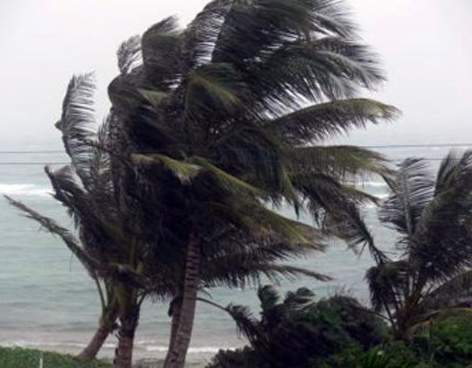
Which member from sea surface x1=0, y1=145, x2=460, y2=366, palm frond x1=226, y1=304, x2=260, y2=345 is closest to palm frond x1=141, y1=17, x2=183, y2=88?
sea surface x1=0, y1=145, x2=460, y2=366

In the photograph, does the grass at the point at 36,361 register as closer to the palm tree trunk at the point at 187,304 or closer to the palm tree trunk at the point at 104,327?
the palm tree trunk at the point at 104,327

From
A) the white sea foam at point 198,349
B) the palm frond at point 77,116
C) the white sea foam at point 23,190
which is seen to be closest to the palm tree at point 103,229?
the palm frond at point 77,116

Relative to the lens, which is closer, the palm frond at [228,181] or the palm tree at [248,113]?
the palm frond at [228,181]

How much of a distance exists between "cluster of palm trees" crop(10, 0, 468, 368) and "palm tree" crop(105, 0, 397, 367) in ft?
0.05

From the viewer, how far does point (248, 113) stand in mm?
11078

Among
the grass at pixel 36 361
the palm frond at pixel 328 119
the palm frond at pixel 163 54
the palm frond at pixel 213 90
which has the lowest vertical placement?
the grass at pixel 36 361

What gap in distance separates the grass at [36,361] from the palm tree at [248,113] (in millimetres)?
3171

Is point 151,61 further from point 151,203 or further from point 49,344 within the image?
point 49,344

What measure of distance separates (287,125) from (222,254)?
7.93 feet

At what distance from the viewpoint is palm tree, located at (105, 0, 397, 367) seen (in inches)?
418

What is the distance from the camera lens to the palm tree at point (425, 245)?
11.8 metres

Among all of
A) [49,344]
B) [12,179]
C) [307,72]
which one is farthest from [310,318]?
[12,179]

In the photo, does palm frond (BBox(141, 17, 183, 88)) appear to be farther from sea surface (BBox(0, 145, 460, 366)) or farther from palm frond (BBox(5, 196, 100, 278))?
sea surface (BBox(0, 145, 460, 366))

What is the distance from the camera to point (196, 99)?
1070cm
